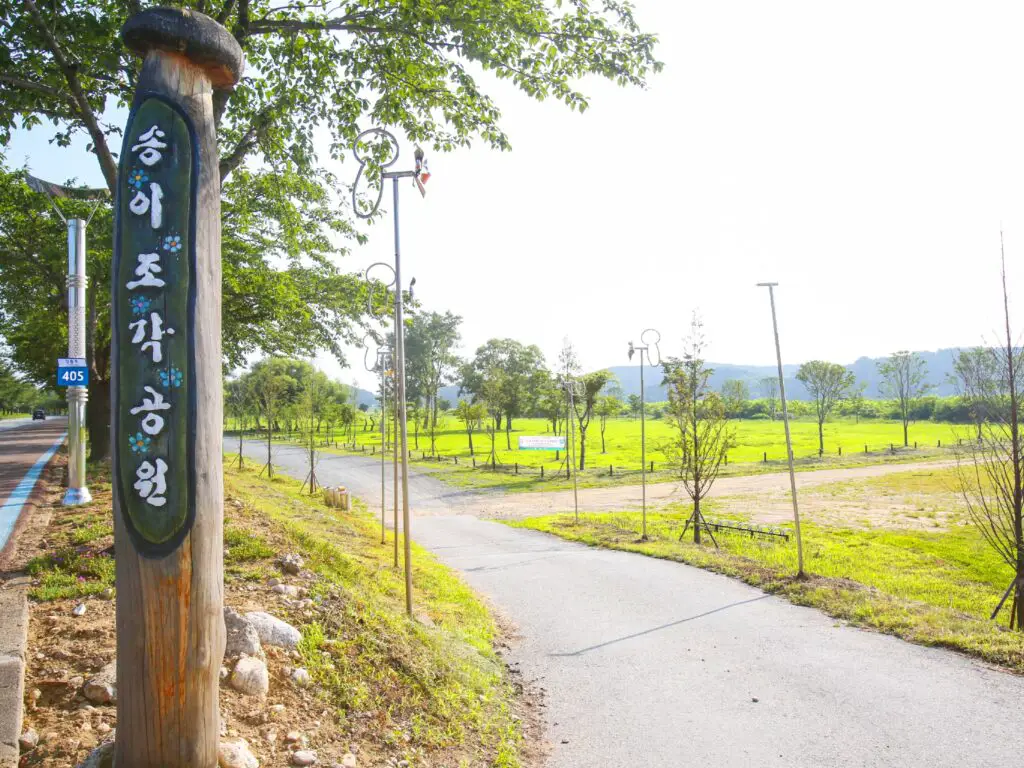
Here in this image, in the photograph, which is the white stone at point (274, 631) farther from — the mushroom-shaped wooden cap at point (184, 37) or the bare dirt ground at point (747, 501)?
the bare dirt ground at point (747, 501)

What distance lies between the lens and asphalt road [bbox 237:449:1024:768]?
4.92 meters

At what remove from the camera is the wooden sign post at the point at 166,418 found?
2680 mm

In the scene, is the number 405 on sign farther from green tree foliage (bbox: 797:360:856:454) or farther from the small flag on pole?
green tree foliage (bbox: 797:360:856:454)

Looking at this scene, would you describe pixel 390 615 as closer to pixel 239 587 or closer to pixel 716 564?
pixel 239 587

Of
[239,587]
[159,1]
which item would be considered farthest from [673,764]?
[159,1]

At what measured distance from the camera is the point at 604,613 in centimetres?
876

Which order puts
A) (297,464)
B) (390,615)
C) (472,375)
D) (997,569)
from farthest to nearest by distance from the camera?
(472,375) < (297,464) < (997,569) < (390,615)

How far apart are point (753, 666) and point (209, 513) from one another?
19.4 ft

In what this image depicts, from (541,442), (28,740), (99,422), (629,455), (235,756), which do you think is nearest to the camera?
(28,740)

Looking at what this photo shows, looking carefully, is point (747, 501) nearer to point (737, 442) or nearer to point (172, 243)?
point (737, 442)

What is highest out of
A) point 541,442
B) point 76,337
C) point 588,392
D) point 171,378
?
point 76,337

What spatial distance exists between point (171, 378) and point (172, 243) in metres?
0.59

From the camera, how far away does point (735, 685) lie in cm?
616

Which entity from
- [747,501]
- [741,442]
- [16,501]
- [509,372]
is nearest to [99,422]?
[16,501]
